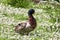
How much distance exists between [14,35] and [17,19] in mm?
4326

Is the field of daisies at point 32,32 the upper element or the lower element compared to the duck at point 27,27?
lower

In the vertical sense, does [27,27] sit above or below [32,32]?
above

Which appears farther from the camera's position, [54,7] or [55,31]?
[54,7]

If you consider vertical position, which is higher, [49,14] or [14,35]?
[14,35]

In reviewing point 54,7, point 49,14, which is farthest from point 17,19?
point 54,7

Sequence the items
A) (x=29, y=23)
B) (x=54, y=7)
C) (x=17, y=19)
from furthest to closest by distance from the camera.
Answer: (x=54, y=7), (x=17, y=19), (x=29, y=23)

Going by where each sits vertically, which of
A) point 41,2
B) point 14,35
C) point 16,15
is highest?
point 14,35

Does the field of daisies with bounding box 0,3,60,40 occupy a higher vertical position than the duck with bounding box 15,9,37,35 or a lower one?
lower

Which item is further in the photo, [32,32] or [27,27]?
[32,32]

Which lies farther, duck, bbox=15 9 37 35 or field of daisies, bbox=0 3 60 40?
field of daisies, bbox=0 3 60 40

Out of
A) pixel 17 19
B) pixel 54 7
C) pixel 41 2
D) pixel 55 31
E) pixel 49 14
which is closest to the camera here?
pixel 55 31

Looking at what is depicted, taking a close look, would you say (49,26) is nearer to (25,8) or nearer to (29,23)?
(29,23)

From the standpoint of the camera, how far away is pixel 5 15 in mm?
19375

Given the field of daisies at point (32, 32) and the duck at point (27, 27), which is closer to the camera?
the duck at point (27, 27)
